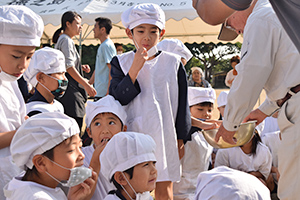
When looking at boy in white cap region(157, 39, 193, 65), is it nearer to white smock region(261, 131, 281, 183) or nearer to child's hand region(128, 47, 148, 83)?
white smock region(261, 131, 281, 183)

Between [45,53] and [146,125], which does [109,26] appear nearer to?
[45,53]

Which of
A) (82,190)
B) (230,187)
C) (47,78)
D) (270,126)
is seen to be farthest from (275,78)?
(270,126)

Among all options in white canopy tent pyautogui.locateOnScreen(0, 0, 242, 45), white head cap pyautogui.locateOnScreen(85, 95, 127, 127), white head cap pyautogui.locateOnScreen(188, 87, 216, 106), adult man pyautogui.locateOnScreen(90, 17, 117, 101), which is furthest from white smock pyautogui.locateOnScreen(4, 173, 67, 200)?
white canopy tent pyautogui.locateOnScreen(0, 0, 242, 45)

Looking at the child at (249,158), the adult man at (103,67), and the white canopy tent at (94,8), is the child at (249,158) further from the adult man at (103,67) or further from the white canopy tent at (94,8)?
the white canopy tent at (94,8)

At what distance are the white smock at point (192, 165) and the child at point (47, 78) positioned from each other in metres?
1.48

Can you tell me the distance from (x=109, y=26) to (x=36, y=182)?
460 centimetres

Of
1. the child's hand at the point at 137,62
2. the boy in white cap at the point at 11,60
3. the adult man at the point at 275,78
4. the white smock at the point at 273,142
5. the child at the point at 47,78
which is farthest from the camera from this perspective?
the white smock at the point at 273,142

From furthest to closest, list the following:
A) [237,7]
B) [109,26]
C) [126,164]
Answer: [109,26] < [126,164] < [237,7]

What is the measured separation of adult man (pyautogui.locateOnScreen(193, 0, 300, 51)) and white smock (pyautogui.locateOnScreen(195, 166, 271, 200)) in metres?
0.91

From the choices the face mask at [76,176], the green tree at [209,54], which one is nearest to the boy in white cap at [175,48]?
the face mask at [76,176]

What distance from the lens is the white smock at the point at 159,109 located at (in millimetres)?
3199

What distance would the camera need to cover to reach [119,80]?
334cm

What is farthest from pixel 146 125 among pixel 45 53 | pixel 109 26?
pixel 109 26

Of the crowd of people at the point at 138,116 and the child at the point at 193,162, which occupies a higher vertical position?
the crowd of people at the point at 138,116
